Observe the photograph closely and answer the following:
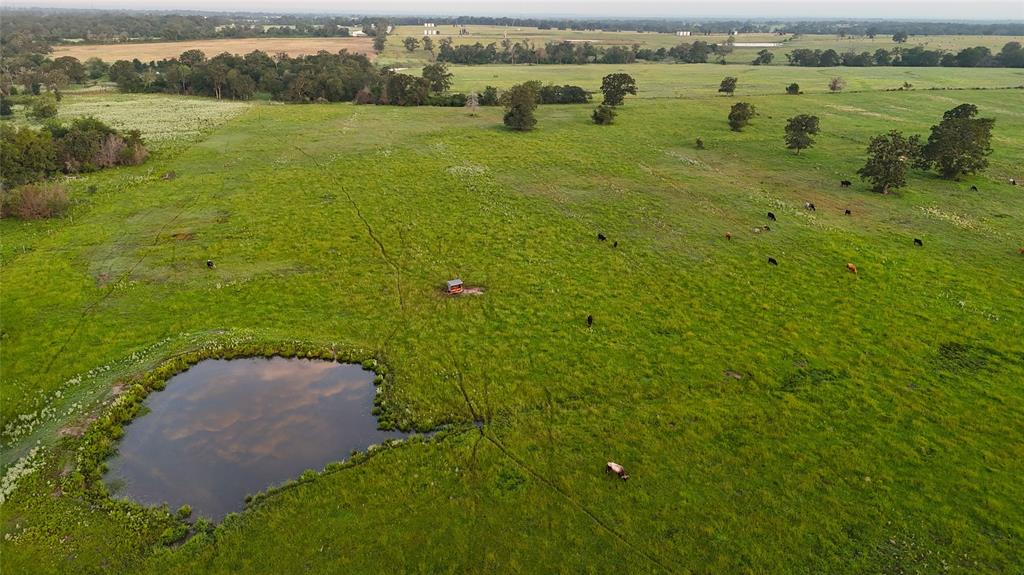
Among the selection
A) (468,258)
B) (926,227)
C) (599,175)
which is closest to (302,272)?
(468,258)

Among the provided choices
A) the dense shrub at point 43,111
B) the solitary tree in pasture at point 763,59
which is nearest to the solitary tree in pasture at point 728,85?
the solitary tree in pasture at point 763,59

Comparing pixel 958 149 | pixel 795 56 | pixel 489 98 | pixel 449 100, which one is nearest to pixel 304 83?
pixel 449 100

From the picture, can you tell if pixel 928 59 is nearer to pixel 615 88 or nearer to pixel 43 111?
pixel 615 88

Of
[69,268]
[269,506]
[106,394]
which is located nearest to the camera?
[269,506]

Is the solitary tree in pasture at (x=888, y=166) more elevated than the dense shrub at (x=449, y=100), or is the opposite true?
the dense shrub at (x=449, y=100)

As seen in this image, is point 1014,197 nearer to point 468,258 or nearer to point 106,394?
point 468,258

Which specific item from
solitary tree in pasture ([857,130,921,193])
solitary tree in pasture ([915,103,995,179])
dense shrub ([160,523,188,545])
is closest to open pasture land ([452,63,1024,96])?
solitary tree in pasture ([915,103,995,179])

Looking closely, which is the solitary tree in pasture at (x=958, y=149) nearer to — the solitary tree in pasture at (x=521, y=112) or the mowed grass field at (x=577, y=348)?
the mowed grass field at (x=577, y=348)
